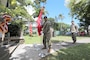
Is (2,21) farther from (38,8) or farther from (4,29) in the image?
(38,8)

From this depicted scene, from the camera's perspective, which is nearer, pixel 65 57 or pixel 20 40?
pixel 65 57

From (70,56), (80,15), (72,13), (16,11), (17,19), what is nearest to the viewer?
(70,56)

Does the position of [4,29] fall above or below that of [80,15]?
below

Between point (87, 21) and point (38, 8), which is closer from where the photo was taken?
point (38, 8)

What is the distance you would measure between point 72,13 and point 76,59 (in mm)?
41881

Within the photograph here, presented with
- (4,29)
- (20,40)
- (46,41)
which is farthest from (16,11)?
(4,29)

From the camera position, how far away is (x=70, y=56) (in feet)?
36.3

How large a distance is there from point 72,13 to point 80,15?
3.48 m

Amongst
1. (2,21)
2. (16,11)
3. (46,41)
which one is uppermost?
(16,11)

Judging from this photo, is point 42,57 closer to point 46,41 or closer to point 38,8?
point 46,41

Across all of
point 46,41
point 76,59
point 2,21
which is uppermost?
point 2,21

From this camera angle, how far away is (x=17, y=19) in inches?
790

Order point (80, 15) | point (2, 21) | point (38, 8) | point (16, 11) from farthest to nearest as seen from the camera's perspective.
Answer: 1. point (80, 15)
2. point (38, 8)
3. point (16, 11)
4. point (2, 21)

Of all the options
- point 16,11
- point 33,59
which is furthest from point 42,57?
point 16,11
